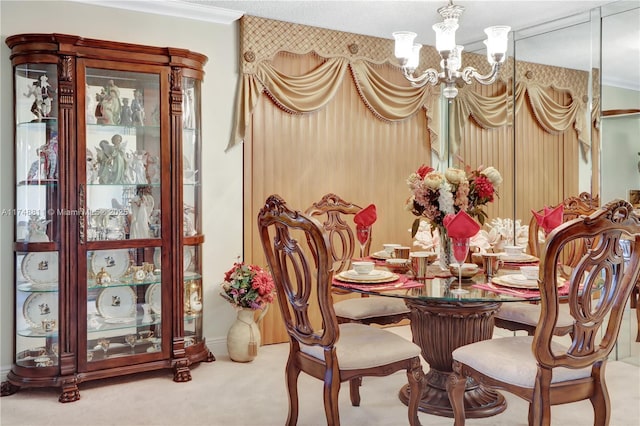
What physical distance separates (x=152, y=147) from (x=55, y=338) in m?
1.27

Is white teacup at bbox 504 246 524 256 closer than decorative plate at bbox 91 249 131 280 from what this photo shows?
Yes

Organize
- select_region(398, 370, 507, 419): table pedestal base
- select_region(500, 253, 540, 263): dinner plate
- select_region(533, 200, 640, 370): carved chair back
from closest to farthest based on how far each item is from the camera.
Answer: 1. select_region(533, 200, 640, 370): carved chair back
2. select_region(398, 370, 507, 419): table pedestal base
3. select_region(500, 253, 540, 263): dinner plate

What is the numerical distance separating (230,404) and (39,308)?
1.27 m

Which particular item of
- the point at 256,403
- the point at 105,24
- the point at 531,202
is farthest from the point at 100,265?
the point at 531,202

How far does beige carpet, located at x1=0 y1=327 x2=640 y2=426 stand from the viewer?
2.77 meters

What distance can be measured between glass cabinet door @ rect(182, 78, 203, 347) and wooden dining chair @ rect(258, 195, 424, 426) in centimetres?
127

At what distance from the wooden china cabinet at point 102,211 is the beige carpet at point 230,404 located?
11 centimetres

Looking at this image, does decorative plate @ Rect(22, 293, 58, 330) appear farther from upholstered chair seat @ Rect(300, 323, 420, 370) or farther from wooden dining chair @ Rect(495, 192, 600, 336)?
wooden dining chair @ Rect(495, 192, 600, 336)

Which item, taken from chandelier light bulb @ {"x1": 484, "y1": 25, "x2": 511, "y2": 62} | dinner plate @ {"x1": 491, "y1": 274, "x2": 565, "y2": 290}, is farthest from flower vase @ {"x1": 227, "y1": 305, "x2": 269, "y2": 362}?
chandelier light bulb @ {"x1": 484, "y1": 25, "x2": 511, "y2": 62}

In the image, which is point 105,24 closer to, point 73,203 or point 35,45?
point 35,45

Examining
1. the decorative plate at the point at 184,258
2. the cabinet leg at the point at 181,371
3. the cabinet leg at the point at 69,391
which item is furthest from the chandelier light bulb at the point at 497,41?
the cabinet leg at the point at 69,391

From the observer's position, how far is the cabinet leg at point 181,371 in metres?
3.33

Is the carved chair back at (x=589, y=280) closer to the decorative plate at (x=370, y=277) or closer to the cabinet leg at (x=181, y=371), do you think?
the decorative plate at (x=370, y=277)

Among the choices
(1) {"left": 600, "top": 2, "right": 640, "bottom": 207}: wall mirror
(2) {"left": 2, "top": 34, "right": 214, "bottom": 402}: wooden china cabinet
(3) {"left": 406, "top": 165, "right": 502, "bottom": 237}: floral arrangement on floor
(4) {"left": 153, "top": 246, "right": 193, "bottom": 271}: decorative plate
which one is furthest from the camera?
(1) {"left": 600, "top": 2, "right": 640, "bottom": 207}: wall mirror
